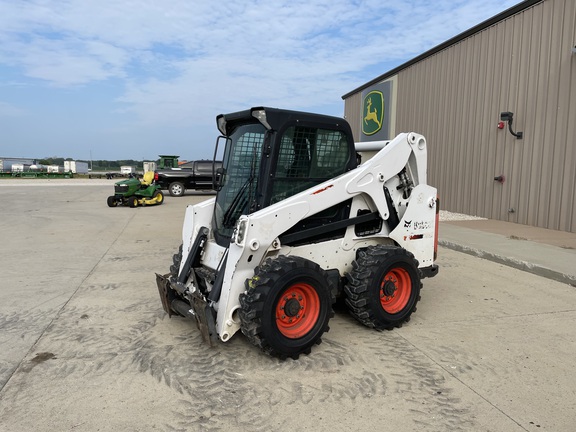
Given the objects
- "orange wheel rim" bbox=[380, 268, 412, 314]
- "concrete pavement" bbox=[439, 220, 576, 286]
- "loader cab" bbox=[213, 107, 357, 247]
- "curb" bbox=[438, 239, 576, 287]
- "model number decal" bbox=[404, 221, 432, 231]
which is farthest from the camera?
"concrete pavement" bbox=[439, 220, 576, 286]

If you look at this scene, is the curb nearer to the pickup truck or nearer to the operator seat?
the operator seat

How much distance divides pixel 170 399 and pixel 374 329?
2.08m

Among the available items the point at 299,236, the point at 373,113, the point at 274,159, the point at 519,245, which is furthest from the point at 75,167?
the point at 299,236

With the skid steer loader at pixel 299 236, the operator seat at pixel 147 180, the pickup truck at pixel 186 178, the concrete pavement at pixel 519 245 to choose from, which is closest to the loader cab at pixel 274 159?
the skid steer loader at pixel 299 236

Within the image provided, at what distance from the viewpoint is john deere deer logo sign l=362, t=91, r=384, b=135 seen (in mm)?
18438

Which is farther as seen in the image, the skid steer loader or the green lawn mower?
the green lawn mower

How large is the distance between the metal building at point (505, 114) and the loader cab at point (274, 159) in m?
7.54

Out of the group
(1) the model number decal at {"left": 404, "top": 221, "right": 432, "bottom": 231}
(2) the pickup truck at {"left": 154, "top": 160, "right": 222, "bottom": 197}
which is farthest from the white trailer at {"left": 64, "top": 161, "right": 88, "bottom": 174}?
(1) the model number decal at {"left": 404, "top": 221, "right": 432, "bottom": 231}

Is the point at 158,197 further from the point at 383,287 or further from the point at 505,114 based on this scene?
the point at 383,287

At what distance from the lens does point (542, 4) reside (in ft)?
33.3

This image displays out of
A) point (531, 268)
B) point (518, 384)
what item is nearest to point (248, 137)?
point (518, 384)

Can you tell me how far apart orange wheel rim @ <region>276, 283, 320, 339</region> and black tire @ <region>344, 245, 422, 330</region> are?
1.70ft

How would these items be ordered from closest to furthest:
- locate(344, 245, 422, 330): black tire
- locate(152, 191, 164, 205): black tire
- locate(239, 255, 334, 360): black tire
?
locate(239, 255, 334, 360): black tire
locate(344, 245, 422, 330): black tire
locate(152, 191, 164, 205): black tire

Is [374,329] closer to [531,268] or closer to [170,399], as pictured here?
[170,399]
